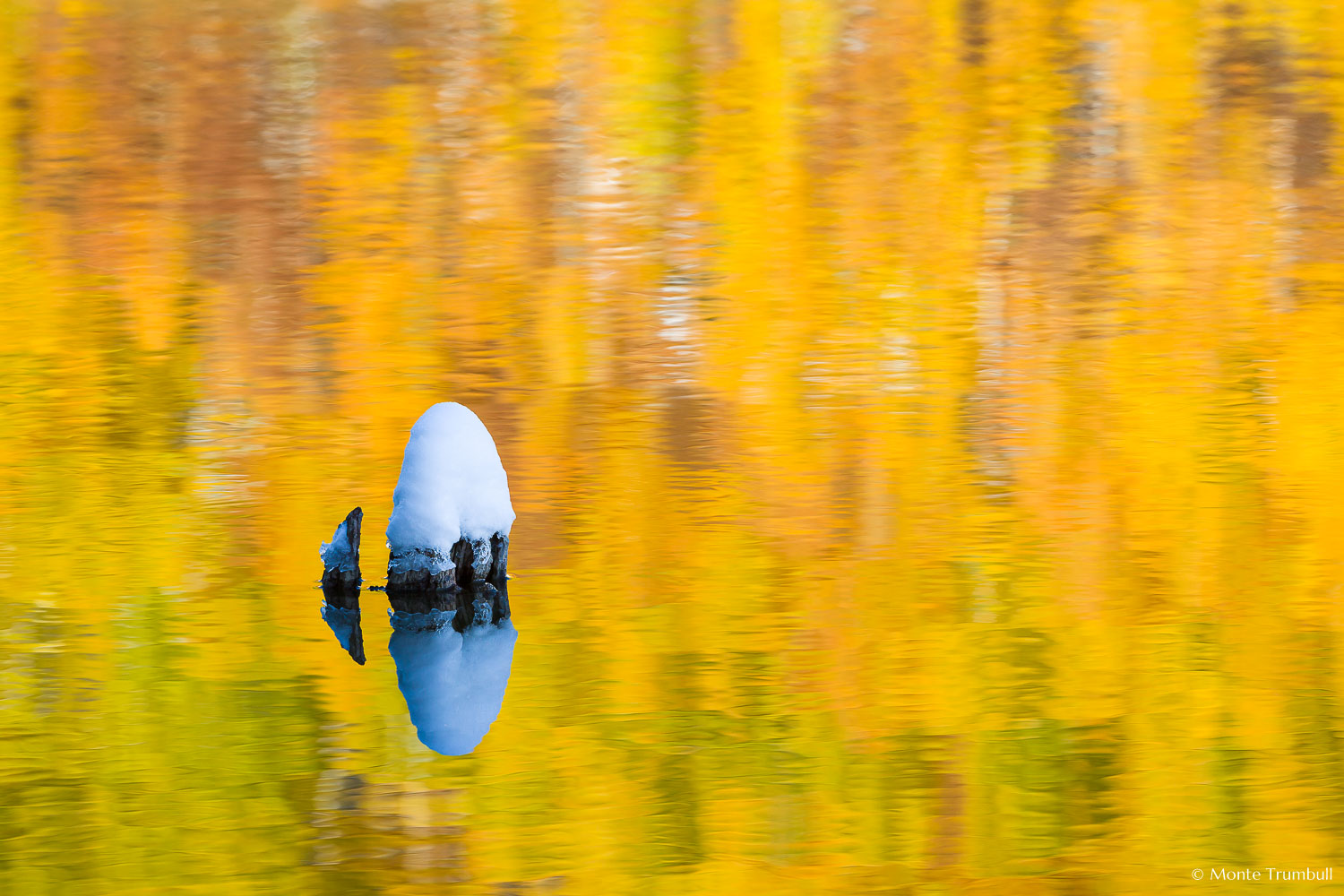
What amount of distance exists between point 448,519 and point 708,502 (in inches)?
139

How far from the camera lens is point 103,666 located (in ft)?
28.0

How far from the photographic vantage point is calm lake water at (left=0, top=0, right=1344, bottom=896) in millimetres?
6727

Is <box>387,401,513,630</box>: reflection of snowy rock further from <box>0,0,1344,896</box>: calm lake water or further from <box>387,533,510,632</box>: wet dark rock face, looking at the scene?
<box>0,0,1344,896</box>: calm lake water

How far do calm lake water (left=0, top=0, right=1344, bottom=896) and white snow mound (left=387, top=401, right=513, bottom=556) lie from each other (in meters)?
0.54

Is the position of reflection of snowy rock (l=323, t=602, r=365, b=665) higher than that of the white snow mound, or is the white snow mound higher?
the white snow mound

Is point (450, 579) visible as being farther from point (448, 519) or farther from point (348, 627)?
point (348, 627)

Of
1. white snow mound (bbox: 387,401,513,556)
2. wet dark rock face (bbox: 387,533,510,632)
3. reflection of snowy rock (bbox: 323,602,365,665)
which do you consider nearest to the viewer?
reflection of snowy rock (bbox: 323,602,365,665)

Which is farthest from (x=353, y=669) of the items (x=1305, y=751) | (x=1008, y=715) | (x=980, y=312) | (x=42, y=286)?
(x=42, y=286)

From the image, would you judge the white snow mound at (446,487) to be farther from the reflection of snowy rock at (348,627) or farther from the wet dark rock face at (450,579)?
the reflection of snowy rock at (348,627)

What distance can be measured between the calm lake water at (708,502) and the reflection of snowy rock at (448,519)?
0.28m

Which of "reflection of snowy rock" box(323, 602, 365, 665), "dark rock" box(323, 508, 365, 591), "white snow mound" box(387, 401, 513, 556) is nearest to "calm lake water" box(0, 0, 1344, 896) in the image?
"reflection of snowy rock" box(323, 602, 365, 665)

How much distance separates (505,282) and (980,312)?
7.40 m

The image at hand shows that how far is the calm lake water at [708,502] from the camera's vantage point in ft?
22.1

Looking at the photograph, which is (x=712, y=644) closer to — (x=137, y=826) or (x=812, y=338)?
(x=137, y=826)
